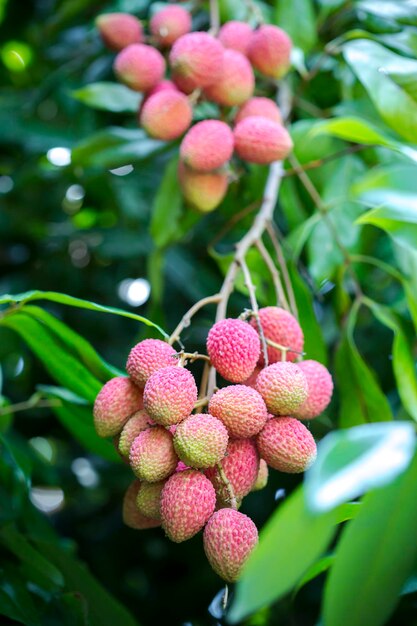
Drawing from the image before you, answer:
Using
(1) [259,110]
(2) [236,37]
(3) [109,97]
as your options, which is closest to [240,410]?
(1) [259,110]

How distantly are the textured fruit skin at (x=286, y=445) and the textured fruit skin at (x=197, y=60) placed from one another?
45 cm

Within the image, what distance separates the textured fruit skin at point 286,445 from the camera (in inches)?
21.3

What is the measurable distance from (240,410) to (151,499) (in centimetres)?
11

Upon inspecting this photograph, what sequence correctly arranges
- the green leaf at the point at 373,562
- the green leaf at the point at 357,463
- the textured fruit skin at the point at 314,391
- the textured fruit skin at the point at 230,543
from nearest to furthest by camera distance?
1. the green leaf at the point at 357,463
2. the green leaf at the point at 373,562
3. the textured fruit skin at the point at 230,543
4. the textured fruit skin at the point at 314,391

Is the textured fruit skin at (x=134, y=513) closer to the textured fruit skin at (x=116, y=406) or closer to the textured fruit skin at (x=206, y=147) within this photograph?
the textured fruit skin at (x=116, y=406)

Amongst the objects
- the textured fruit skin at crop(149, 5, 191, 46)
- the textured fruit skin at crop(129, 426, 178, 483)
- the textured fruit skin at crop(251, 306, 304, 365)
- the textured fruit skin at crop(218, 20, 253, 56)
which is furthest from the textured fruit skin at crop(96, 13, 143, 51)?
the textured fruit skin at crop(129, 426, 178, 483)

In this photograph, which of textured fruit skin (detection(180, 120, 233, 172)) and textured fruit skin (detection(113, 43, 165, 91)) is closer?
textured fruit skin (detection(180, 120, 233, 172))

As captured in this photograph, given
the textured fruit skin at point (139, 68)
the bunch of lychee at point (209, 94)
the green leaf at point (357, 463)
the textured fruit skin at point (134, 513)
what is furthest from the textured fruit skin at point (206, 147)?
the green leaf at point (357, 463)

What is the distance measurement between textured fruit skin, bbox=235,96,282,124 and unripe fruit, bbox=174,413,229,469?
0.47m

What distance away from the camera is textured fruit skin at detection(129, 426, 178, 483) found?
52cm

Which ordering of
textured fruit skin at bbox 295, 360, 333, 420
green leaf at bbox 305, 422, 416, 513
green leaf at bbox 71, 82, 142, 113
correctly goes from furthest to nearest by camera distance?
green leaf at bbox 71, 82, 142, 113 → textured fruit skin at bbox 295, 360, 333, 420 → green leaf at bbox 305, 422, 416, 513

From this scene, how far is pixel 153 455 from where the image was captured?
Result: 0.53 metres

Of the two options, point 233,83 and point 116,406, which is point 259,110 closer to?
point 233,83

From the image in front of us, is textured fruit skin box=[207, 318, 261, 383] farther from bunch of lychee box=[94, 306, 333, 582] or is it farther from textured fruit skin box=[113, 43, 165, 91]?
textured fruit skin box=[113, 43, 165, 91]
